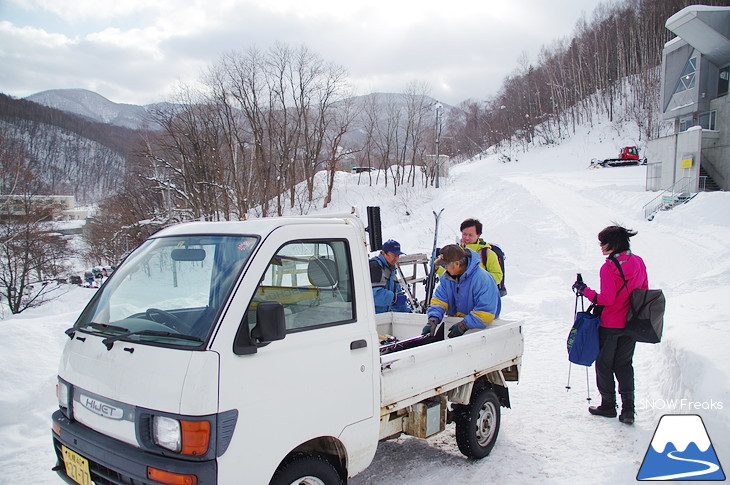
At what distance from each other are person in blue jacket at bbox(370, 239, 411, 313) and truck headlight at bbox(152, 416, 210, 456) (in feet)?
12.8

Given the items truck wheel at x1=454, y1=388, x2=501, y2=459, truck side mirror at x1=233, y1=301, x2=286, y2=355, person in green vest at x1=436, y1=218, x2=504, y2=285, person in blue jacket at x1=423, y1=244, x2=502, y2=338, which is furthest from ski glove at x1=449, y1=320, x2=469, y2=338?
truck side mirror at x1=233, y1=301, x2=286, y2=355

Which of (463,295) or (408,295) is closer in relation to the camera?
(463,295)

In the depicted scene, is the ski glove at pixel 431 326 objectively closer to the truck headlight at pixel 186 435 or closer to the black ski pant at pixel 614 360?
the black ski pant at pixel 614 360

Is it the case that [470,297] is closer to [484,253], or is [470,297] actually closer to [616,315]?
[616,315]

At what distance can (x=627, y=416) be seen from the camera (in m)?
5.05

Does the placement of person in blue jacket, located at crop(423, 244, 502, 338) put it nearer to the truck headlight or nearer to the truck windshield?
the truck windshield

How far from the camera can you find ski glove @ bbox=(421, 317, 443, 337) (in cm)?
480

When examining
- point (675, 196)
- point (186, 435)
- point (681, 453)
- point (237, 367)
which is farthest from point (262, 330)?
point (675, 196)

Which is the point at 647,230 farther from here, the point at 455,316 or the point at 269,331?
the point at 269,331

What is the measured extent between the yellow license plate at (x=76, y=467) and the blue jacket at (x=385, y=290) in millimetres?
3836

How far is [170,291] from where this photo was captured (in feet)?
10.00

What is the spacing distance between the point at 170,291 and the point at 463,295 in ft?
10.1

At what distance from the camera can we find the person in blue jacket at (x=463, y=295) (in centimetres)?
464

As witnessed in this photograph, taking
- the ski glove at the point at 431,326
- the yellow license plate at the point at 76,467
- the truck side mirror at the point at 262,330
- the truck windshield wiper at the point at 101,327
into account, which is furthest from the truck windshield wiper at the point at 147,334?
the ski glove at the point at 431,326
